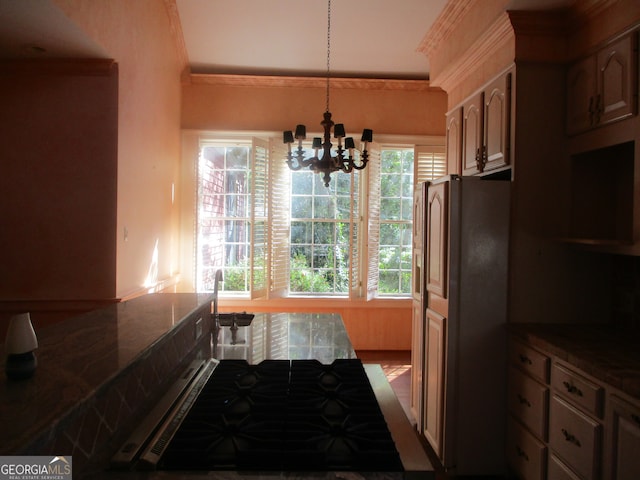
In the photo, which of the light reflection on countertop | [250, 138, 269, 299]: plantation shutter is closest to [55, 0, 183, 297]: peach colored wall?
[250, 138, 269, 299]: plantation shutter

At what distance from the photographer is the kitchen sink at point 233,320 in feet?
7.45

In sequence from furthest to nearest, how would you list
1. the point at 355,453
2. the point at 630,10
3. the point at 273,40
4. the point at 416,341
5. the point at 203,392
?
the point at 273,40, the point at 416,341, the point at 630,10, the point at 203,392, the point at 355,453

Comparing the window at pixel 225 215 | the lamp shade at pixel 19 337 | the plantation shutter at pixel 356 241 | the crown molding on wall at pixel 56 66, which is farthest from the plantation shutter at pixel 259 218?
the lamp shade at pixel 19 337

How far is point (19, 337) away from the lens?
0.84 metres

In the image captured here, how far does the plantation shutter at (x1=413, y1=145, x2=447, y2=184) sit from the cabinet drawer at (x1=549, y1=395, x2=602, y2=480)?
315 centimetres

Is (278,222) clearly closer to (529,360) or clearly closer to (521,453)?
(529,360)

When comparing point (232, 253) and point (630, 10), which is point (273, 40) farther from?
point (630, 10)

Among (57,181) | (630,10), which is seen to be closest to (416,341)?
(630,10)

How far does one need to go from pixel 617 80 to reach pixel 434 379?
1929 millimetres

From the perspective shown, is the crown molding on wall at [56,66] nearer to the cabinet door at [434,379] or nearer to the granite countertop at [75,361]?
the granite countertop at [75,361]

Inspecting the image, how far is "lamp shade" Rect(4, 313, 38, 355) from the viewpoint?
0.84m

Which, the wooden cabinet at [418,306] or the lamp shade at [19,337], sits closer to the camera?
the lamp shade at [19,337]

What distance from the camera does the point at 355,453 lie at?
93 centimetres

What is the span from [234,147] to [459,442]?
12.2 ft
